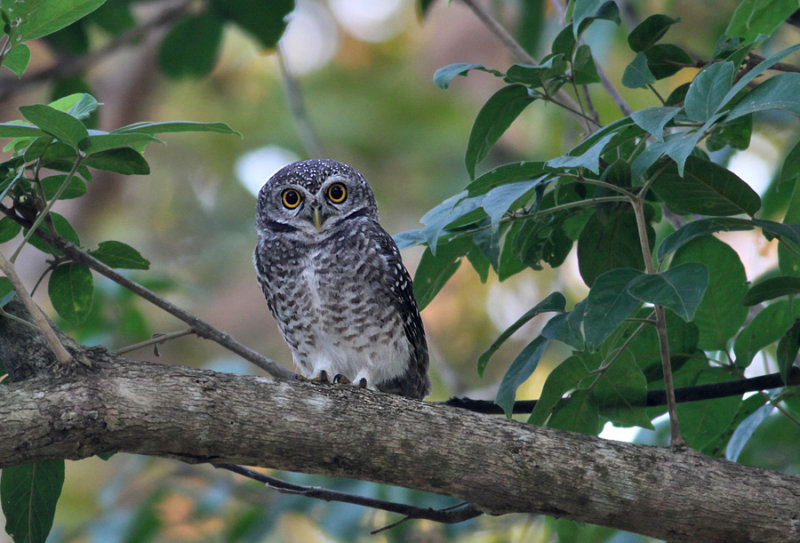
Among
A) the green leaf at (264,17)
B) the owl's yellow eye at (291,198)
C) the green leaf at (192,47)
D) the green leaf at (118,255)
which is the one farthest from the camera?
the green leaf at (192,47)

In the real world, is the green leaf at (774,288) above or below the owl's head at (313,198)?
below

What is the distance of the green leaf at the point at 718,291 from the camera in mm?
2570

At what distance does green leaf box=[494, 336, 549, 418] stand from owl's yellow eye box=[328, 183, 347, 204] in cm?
179

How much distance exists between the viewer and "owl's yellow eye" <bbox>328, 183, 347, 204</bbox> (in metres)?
4.00

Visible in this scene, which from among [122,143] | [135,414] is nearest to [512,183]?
[122,143]

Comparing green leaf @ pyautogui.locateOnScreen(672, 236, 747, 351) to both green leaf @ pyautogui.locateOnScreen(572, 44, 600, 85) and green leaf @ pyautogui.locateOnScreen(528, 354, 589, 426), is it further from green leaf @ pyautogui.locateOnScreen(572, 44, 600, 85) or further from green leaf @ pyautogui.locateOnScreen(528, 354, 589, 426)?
green leaf @ pyautogui.locateOnScreen(572, 44, 600, 85)

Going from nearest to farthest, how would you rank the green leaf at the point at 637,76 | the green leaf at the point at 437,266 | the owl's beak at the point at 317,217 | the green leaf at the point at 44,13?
the green leaf at the point at 44,13 → the green leaf at the point at 637,76 → the green leaf at the point at 437,266 → the owl's beak at the point at 317,217

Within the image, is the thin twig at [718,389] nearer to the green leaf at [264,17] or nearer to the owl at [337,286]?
the owl at [337,286]

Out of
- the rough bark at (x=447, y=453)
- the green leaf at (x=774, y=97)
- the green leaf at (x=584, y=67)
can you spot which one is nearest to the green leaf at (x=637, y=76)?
the green leaf at (x=584, y=67)

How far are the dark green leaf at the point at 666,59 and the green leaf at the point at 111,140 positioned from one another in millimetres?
1436

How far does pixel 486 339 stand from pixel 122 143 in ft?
22.9

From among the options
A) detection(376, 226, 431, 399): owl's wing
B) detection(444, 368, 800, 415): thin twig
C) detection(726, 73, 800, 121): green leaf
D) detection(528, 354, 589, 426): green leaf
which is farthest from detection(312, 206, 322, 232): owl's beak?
detection(726, 73, 800, 121): green leaf

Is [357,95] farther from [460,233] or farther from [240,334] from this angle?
[460,233]

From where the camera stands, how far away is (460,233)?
2602 millimetres
